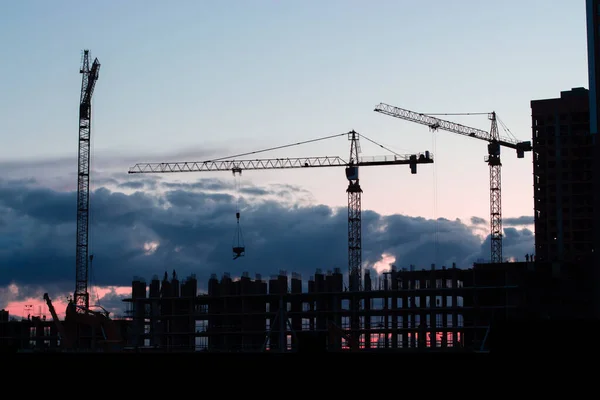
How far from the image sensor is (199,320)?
190 meters

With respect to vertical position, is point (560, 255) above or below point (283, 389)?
above

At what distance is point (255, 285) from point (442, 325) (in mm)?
37999

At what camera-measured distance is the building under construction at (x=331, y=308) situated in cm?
16462

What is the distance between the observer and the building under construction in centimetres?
16462

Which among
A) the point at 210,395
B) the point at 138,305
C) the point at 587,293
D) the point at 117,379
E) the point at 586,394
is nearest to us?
the point at 586,394

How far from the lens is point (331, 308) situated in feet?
591

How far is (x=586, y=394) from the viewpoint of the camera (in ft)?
123

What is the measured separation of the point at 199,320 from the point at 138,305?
50.7 feet

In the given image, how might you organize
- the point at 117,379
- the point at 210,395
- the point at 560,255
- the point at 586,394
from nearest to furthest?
1. the point at 586,394
2. the point at 210,395
3. the point at 117,379
4. the point at 560,255

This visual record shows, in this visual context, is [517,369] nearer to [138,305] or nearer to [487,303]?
[487,303]

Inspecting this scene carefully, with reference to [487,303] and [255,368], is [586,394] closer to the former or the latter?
[255,368]

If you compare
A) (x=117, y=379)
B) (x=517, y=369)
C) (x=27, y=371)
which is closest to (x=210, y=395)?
(x=117, y=379)

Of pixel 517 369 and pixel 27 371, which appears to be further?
pixel 27 371

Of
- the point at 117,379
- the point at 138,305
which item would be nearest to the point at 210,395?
the point at 117,379
